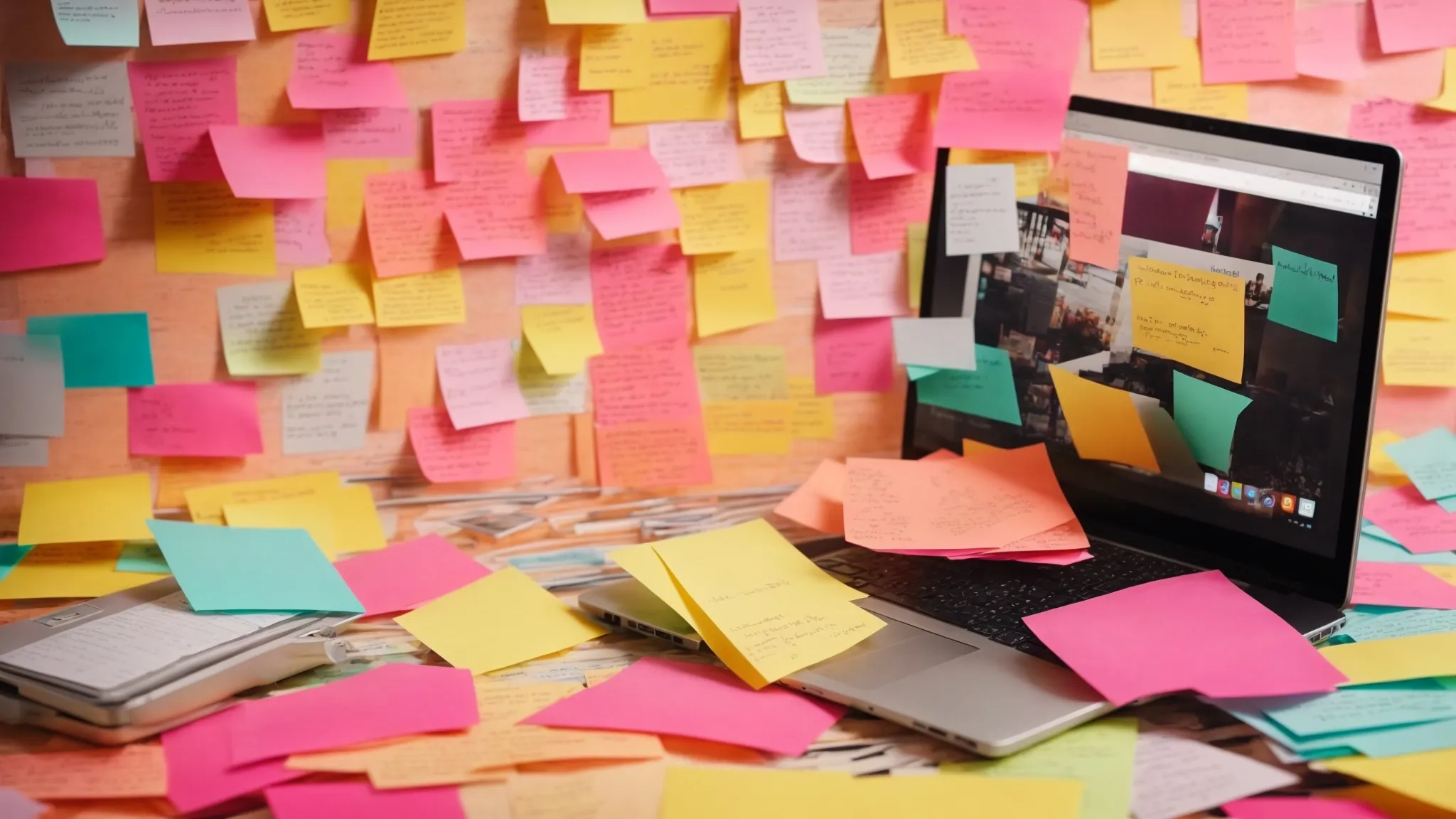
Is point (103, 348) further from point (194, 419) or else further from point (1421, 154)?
point (1421, 154)

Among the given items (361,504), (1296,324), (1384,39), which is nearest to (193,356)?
(361,504)

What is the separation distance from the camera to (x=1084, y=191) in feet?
3.66

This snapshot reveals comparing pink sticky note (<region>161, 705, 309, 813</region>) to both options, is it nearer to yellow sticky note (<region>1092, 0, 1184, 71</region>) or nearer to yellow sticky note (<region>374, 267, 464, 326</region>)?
yellow sticky note (<region>374, 267, 464, 326</region>)

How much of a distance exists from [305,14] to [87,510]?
512 millimetres

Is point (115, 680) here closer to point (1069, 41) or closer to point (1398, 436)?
point (1069, 41)

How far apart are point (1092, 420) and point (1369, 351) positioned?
0.82 ft

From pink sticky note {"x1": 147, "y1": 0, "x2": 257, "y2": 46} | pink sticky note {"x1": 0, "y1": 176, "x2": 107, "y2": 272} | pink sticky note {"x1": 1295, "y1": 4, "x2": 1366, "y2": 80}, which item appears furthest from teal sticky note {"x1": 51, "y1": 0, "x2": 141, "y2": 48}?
pink sticky note {"x1": 1295, "y1": 4, "x2": 1366, "y2": 80}

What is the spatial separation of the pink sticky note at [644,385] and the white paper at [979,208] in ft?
0.98

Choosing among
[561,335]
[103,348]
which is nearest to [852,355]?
[561,335]

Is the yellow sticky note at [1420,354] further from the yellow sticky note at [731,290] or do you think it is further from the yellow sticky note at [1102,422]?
the yellow sticky note at [731,290]

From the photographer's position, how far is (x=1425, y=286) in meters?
1.30

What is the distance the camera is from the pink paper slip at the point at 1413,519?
3.91ft

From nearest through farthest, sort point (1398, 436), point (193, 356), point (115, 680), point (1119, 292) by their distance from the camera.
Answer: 1. point (115, 680)
2. point (1119, 292)
3. point (193, 356)
4. point (1398, 436)

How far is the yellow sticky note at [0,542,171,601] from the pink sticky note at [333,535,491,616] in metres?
0.17
